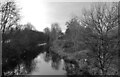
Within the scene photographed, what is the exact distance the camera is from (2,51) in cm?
824

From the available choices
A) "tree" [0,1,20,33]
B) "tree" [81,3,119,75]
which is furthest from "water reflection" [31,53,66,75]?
"tree" [0,1,20,33]

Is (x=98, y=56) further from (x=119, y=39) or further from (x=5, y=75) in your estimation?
(x=5, y=75)

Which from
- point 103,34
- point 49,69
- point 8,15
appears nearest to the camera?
point 103,34

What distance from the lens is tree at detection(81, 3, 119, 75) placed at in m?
5.71

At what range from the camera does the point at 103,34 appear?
598 cm

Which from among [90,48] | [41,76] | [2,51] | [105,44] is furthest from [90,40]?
[2,51]

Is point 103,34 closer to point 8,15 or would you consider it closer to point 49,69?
point 49,69

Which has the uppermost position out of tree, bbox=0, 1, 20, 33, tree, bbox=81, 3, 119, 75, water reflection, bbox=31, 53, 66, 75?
tree, bbox=0, 1, 20, 33

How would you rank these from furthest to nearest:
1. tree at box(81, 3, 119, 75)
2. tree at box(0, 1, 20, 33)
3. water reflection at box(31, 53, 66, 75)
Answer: water reflection at box(31, 53, 66, 75)
tree at box(0, 1, 20, 33)
tree at box(81, 3, 119, 75)

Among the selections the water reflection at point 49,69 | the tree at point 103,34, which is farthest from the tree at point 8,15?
the tree at point 103,34

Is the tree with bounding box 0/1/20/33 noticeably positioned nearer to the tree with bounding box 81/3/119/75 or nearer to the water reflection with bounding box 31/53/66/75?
the water reflection with bounding box 31/53/66/75

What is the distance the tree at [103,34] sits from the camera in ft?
18.7

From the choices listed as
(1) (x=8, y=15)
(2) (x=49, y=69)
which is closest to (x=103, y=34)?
(2) (x=49, y=69)

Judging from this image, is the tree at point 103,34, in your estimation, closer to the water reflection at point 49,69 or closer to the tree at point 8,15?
the water reflection at point 49,69
